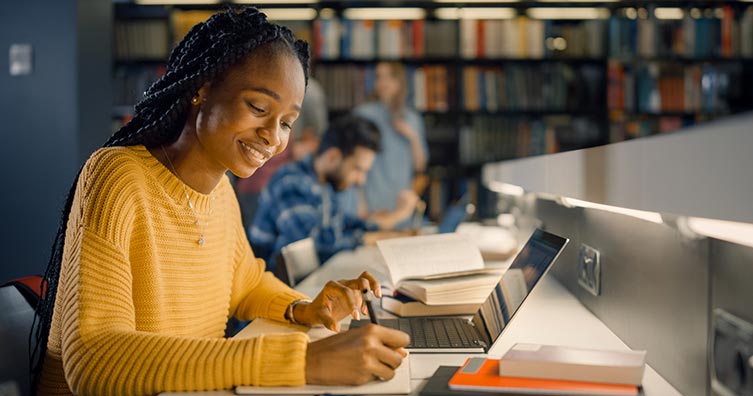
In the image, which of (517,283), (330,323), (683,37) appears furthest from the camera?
(683,37)

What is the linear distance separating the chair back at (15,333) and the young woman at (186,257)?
0.9 inches

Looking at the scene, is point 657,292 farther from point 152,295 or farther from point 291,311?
point 152,295

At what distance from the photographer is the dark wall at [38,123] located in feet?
12.8

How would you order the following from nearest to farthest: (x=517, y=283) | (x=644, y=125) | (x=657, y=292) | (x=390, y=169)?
(x=657, y=292)
(x=517, y=283)
(x=390, y=169)
(x=644, y=125)

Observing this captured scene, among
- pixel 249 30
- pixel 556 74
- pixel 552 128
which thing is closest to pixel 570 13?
pixel 556 74

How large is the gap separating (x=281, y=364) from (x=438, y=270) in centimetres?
83

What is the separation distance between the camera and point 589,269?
1471 mm

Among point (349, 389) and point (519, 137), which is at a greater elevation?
point (519, 137)

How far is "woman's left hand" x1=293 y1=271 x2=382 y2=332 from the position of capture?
1256 millimetres

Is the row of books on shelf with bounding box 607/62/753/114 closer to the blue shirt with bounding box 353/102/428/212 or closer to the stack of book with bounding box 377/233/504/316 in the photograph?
the blue shirt with bounding box 353/102/428/212

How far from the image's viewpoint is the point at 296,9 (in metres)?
5.06

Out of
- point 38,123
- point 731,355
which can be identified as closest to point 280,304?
point 731,355

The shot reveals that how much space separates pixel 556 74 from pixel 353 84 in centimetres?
139

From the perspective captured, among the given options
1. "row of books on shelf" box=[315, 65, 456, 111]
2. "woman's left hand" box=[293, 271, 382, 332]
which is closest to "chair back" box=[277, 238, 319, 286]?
"woman's left hand" box=[293, 271, 382, 332]
